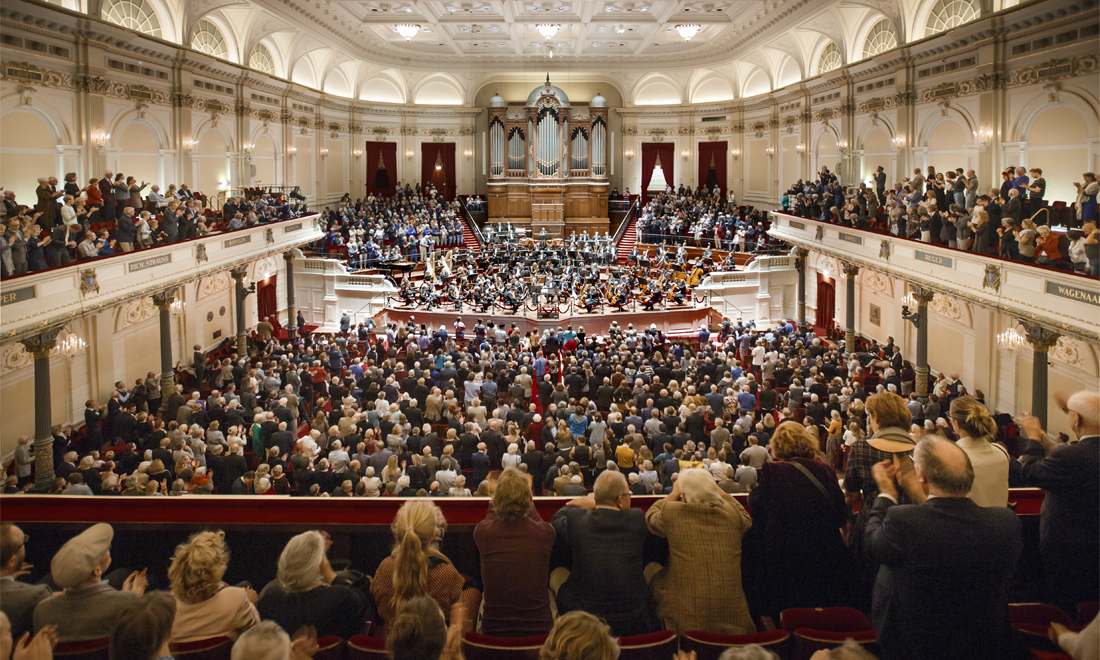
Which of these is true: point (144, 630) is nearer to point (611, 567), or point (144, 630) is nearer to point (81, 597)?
point (81, 597)

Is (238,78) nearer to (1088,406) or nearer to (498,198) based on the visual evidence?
(498,198)

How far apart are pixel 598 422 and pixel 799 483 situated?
7371 millimetres

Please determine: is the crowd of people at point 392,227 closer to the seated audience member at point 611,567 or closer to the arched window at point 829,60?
the arched window at point 829,60

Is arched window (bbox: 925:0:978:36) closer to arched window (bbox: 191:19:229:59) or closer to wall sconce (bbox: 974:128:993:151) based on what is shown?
wall sconce (bbox: 974:128:993:151)

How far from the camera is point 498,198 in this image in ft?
106

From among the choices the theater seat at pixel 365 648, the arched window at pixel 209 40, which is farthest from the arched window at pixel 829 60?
the theater seat at pixel 365 648

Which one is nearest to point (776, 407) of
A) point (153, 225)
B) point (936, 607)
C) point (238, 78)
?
point (936, 607)

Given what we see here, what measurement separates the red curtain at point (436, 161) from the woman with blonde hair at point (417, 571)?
31.4 m

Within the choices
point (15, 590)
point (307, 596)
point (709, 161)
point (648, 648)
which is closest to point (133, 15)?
point (15, 590)

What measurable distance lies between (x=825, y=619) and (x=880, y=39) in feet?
73.2

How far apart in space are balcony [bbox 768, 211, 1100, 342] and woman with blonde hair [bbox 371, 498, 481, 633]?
34.6ft

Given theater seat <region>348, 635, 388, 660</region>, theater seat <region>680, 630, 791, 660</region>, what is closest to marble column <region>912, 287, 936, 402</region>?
theater seat <region>680, 630, 791, 660</region>

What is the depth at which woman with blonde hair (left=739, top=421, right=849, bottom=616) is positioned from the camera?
11.9 ft

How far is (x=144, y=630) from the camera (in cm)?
271
